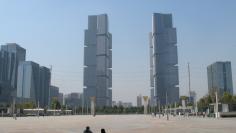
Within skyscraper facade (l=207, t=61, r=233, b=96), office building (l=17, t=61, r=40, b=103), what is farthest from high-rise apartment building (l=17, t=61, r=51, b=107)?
skyscraper facade (l=207, t=61, r=233, b=96)

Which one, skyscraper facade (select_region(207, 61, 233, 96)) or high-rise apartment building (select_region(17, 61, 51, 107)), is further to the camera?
high-rise apartment building (select_region(17, 61, 51, 107))

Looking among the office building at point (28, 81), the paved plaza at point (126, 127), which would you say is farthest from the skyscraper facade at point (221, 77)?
the paved plaza at point (126, 127)

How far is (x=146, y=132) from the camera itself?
2484 cm

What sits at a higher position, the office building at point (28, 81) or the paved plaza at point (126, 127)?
the office building at point (28, 81)

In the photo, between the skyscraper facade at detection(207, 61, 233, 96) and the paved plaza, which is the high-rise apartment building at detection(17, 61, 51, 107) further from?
the paved plaza

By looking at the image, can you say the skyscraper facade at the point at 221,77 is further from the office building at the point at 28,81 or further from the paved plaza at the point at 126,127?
the paved plaza at the point at 126,127

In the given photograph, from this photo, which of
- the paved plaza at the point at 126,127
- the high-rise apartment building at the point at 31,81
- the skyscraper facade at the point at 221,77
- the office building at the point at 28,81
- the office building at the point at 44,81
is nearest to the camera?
the paved plaza at the point at 126,127

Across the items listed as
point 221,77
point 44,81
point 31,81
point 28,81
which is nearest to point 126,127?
point 221,77

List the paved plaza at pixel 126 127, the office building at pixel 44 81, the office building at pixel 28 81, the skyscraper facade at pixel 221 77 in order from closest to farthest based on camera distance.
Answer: the paved plaza at pixel 126 127, the skyscraper facade at pixel 221 77, the office building at pixel 28 81, the office building at pixel 44 81

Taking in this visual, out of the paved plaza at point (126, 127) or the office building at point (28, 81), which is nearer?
the paved plaza at point (126, 127)

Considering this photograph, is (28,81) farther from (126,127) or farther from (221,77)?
(126,127)

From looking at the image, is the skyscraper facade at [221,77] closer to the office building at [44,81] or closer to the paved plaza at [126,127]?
the office building at [44,81]

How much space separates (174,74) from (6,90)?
84590 mm

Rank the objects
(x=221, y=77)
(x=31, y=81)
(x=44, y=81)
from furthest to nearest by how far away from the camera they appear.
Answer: (x=44, y=81) → (x=31, y=81) → (x=221, y=77)
